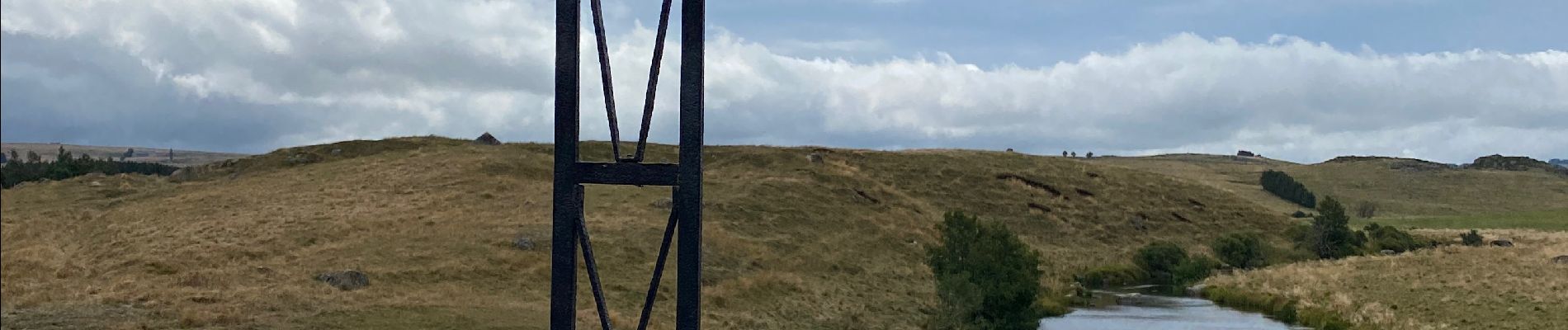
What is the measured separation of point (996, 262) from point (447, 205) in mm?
27398

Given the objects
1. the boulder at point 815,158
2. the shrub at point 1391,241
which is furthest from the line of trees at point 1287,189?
the boulder at point 815,158

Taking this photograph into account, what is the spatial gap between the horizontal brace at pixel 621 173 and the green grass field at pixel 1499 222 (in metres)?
95.1

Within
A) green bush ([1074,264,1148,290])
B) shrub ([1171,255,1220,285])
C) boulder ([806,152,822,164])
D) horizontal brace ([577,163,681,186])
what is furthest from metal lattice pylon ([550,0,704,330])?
boulder ([806,152,822,164])

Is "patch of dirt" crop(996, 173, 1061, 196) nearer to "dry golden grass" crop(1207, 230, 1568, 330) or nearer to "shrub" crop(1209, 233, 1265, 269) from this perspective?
"shrub" crop(1209, 233, 1265, 269)

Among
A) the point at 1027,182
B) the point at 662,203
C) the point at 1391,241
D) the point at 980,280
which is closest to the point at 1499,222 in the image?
the point at 1391,241

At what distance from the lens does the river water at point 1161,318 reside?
39.8 meters

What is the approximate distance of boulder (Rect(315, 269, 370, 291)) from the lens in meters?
30.4

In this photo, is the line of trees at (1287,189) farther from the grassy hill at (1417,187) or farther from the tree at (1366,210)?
the tree at (1366,210)

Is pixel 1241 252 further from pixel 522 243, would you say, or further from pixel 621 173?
pixel 621 173

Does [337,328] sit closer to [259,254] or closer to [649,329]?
[649,329]

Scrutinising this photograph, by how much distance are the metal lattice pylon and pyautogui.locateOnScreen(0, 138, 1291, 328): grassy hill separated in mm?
6325

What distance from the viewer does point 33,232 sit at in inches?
1668

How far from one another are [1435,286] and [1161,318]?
45.2ft

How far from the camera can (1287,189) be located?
145500 millimetres
